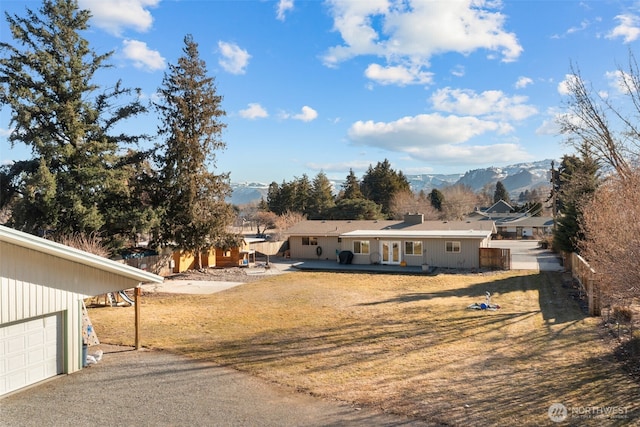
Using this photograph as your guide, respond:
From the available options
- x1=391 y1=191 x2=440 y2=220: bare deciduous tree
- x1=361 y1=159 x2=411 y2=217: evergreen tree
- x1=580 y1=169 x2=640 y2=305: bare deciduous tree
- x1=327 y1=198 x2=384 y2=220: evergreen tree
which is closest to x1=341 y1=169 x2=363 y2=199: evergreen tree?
x1=361 y1=159 x2=411 y2=217: evergreen tree

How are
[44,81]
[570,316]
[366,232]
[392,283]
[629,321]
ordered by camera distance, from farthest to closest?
1. [366,232]
2. [392,283]
3. [44,81]
4. [570,316]
5. [629,321]

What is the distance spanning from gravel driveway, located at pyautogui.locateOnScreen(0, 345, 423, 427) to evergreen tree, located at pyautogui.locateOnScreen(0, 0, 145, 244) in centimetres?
1305

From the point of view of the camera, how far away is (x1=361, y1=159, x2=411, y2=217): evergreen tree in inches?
2352

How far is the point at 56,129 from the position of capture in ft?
66.2

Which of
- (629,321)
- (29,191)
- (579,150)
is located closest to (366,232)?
(579,150)

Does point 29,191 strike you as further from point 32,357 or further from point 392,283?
point 392,283

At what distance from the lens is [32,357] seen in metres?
8.45

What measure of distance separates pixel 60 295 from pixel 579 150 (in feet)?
55.3

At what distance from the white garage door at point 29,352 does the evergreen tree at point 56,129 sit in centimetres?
1216

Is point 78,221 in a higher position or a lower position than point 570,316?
higher

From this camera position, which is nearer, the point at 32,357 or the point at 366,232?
the point at 32,357

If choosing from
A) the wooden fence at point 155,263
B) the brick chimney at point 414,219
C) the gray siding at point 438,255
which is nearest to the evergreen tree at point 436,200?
the brick chimney at point 414,219

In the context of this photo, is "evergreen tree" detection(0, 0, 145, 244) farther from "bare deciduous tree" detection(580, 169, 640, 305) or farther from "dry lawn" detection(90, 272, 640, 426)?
"bare deciduous tree" detection(580, 169, 640, 305)

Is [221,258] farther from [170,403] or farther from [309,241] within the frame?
[170,403]
